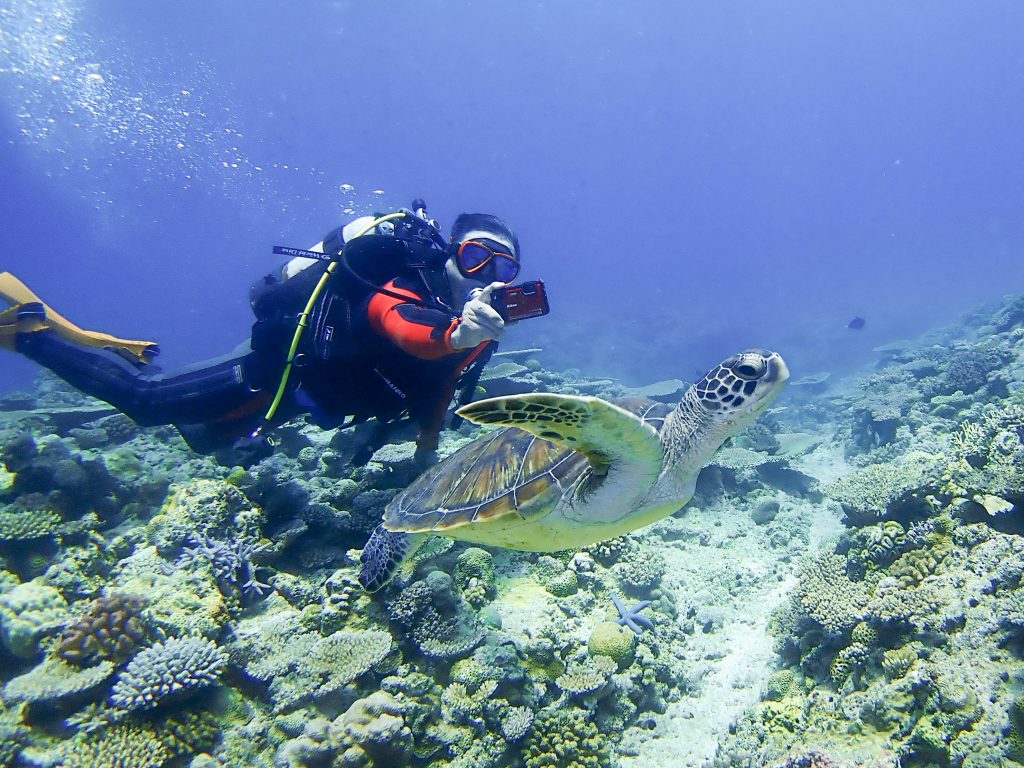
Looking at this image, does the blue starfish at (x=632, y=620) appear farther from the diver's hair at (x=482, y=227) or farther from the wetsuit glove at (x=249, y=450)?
the wetsuit glove at (x=249, y=450)

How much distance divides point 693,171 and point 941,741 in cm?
Answer: 14845

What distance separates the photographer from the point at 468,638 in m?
2.93

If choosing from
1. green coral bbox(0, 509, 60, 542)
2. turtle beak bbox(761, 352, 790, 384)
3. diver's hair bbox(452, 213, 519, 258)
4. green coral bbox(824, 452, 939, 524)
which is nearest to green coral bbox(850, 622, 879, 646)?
green coral bbox(824, 452, 939, 524)

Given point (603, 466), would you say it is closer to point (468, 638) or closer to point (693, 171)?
point (468, 638)

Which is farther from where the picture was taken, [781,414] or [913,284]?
[913,284]

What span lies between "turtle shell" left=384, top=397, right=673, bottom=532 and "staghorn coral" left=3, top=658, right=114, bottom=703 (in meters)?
1.61

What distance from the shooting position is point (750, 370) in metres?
2.59

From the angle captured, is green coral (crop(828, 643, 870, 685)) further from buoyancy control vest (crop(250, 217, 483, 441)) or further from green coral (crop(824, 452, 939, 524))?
buoyancy control vest (crop(250, 217, 483, 441))

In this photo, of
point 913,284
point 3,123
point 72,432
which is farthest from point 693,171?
point 72,432

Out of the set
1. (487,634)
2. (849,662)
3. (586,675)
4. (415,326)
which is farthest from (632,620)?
(415,326)

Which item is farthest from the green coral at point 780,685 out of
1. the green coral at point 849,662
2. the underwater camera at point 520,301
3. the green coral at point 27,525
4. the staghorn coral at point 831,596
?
the green coral at point 27,525

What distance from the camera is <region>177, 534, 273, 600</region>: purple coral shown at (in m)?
3.14

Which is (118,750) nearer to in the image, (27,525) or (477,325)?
(27,525)

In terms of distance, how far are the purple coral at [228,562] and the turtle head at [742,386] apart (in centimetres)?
317
